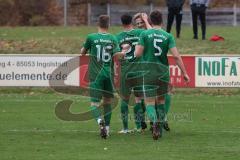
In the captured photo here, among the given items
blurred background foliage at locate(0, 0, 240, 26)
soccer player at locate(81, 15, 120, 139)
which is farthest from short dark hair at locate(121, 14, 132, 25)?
blurred background foliage at locate(0, 0, 240, 26)

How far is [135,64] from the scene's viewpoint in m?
15.3

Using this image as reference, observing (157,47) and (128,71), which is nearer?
(157,47)

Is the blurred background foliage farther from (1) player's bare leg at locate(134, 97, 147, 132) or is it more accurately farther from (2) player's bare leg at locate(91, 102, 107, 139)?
(2) player's bare leg at locate(91, 102, 107, 139)

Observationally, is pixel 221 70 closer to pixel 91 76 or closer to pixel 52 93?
pixel 52 93

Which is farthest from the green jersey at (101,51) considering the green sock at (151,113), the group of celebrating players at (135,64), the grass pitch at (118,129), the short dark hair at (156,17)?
the grass pitch at (118,129)

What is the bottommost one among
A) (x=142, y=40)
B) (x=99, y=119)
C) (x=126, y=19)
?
(x=99, y=119)

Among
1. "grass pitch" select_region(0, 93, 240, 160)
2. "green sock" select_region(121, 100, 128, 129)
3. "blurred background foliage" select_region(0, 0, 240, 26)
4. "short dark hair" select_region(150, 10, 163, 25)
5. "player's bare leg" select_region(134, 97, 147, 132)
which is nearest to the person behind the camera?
"grass pitch" select_region(0, 93, 240, 160)

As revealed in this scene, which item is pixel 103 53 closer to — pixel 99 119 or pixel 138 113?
pixel 99 119

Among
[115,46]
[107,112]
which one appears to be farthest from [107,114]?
[115,46]

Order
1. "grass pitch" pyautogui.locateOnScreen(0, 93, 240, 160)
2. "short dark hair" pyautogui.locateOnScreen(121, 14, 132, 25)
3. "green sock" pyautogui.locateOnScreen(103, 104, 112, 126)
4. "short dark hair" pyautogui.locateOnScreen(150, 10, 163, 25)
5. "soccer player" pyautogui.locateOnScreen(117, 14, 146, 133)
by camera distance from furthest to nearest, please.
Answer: "soccer player" pyautogui.locateOnScreen(117, 14, 146, 133) → "short dark hair" pyautogui.locateOnScreen(121, 14, 132, 25) → "green sock" pyautogui.locateOnScreen(103, 104, 112, 126) → "short dark hair" pyautogui.locateOnScreen(150, 10, 163, 25) → "grass pitch" pyautogui.locateOnScreen(0, 93, 240, 160)

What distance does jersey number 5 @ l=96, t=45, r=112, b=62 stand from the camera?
1472cm

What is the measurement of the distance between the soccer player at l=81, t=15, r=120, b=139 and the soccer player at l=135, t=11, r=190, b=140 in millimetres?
547

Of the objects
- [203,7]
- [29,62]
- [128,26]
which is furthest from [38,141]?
[203,7]

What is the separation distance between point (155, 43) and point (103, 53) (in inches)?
38.3
